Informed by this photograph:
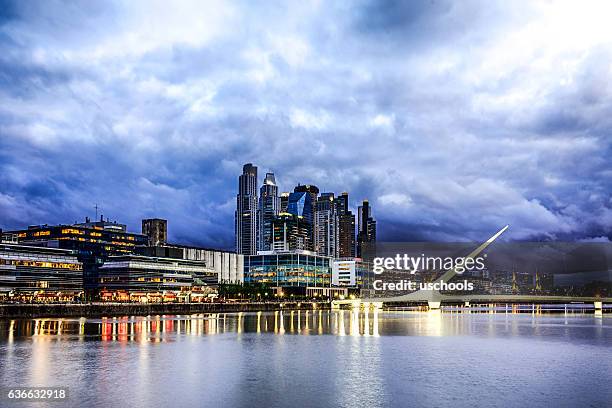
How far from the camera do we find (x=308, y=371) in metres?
46.0

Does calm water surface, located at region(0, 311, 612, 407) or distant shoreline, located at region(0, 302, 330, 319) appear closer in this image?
calm water surface, located at region(0, 311, 612, 407)

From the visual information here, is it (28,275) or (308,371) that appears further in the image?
(28,275)

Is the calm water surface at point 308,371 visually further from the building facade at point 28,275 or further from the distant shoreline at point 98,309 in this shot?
the building facade at point 28,275

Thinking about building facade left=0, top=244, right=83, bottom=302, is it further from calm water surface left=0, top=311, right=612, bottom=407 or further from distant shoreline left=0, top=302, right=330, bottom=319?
calm water surface left=0, top=311, right=612, bottom=407

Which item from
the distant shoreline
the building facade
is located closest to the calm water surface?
the distant shoreline

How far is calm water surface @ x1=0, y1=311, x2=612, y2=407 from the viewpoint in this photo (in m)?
35.3

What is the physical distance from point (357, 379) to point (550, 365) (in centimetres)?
1794

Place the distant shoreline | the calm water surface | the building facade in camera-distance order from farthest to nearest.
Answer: the building facade → the distant shoreline → the calm water surface

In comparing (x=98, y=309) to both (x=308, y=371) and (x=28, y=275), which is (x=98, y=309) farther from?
(x=308, y=371)

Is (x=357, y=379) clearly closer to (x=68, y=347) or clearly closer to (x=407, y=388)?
→ (x=407, y=388)

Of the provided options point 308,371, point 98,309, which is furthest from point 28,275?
point 308,371

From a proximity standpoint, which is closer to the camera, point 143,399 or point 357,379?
point 143,399

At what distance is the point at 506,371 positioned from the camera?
154ft

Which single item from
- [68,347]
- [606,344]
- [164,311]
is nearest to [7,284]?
[164,311]
